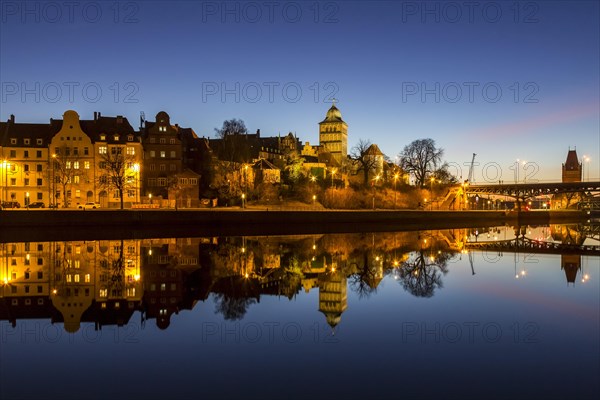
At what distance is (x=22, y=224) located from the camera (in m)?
51.2

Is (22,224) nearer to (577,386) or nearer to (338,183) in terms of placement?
(577,386)

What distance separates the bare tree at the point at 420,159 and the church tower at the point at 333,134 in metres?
55.9

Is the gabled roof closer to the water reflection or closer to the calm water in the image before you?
the water reflection

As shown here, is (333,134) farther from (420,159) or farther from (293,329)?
(293,329)

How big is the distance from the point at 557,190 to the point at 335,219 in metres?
72.9

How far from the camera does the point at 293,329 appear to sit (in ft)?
52.5

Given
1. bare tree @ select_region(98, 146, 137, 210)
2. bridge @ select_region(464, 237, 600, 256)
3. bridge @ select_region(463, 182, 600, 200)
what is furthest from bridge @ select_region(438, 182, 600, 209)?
bare tree @ select_region(98, 146, 137, 210)

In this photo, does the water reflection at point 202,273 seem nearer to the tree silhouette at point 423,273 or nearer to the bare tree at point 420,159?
the tree silhouette at point 423,273

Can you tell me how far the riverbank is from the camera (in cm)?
5044

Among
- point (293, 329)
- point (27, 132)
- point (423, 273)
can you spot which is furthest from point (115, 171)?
point (293, 329)

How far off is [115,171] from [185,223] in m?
21.8

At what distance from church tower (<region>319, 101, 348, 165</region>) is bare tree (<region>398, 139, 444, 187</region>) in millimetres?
55877

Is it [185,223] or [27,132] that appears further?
[27,132]

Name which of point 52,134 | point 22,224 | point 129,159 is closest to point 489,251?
point 22,224
